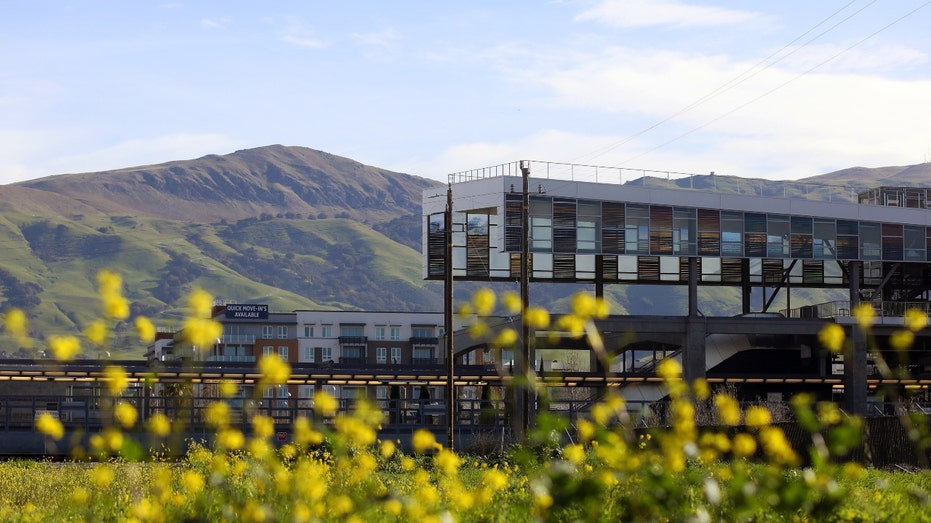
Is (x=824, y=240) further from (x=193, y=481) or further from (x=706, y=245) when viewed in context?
(x=193, y=481)

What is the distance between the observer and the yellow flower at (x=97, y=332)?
758 centimetres

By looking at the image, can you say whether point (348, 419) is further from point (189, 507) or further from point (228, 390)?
point (189, 507)

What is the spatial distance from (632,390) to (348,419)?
6285 cm

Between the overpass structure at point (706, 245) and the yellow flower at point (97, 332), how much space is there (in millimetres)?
58946

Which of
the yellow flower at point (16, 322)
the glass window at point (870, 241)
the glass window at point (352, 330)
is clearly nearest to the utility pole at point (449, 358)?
the yellow flower at point (16, 322)

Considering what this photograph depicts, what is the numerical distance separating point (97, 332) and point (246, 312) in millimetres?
158525

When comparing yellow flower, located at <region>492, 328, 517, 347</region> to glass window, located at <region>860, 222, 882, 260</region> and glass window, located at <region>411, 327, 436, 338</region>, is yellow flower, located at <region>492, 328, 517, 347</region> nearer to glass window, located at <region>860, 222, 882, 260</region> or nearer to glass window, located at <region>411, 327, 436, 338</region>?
glass window, located at <region>860, 222, 882, 260</region>

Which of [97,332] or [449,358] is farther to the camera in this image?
[449,358]

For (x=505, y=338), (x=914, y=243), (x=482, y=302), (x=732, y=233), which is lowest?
(x=505, y=338)

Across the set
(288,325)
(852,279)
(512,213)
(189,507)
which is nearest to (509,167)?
(512,213)

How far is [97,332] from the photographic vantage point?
25.0 ft

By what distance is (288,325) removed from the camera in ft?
546

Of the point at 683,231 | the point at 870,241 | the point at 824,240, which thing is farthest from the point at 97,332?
the point at 870,241

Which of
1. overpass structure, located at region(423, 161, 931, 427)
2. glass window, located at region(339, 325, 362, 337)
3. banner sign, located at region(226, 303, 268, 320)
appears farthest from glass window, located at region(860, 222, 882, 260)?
banner sign, located at region(226, 303, 268, 320)
